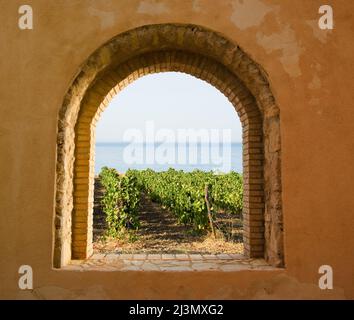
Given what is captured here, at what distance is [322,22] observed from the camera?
333cm

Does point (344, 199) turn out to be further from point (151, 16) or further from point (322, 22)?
point (151, 16)

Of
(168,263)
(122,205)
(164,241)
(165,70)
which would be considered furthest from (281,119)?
(122,205)

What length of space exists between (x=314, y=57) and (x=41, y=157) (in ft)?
9.51

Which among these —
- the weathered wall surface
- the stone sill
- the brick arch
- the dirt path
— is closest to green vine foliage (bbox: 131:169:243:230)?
the dirt path

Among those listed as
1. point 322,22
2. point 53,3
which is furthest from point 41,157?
point 322,22

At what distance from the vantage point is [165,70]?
4078mm

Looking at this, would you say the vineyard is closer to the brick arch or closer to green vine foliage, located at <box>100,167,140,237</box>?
green vine foliage, located at <box>100,167,140,237</box>

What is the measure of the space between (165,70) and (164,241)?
4826 millimetres

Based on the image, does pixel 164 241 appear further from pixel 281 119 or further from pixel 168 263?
pixel 281 119

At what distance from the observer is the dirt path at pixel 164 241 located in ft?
22.9

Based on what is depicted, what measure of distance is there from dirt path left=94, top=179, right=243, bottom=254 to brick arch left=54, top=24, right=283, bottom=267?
244 centimetres

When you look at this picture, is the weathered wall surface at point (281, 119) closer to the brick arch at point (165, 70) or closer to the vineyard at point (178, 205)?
the brick arch at point (165, 70)

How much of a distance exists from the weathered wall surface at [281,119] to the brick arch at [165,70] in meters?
0.10

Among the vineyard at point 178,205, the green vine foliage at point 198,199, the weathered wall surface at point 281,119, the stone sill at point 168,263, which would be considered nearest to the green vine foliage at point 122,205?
the vineyard at point 178,205
